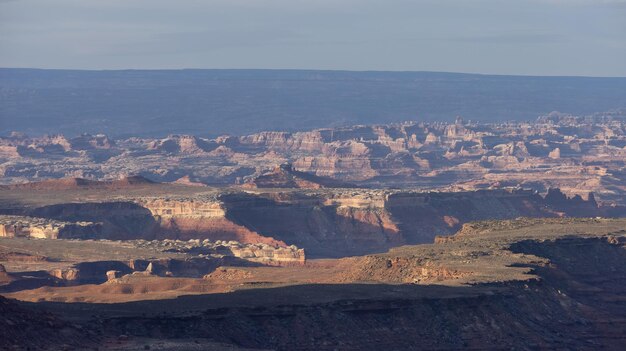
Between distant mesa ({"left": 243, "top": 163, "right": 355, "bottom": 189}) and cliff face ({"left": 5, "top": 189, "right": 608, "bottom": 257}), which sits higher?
cliff face ({"left": 5, "top": 189, "right": 608, "bottom": 257})

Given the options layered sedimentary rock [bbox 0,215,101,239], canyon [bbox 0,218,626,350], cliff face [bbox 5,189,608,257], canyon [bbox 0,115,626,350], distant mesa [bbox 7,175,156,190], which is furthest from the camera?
distant mesa [bbox 7,175,156,190]

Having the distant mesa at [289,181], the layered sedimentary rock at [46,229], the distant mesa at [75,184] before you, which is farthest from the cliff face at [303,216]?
the distant mesa at [75,184]

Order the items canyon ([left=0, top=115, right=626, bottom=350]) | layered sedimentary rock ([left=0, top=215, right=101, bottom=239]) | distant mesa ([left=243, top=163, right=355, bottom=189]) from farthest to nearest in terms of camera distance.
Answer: distant mesa ([left=243, top=163, right=355, bottom=189]) < layered sedimentary rock ([left=0, top=215, right=101, bottom=239]) < canyon ([left=0, top=115, right=626, bottom=350])

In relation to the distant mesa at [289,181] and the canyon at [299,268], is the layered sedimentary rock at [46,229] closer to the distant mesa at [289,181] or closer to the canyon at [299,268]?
the canyon at [299,268]

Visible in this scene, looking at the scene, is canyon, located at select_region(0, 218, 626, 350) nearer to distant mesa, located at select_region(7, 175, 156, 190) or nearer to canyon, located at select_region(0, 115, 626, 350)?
canyon, located at select_region(0, 115, 626, 350)

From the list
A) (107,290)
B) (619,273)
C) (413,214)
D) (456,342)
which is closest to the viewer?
(456,342)

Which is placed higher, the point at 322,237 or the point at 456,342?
the point at 456,342

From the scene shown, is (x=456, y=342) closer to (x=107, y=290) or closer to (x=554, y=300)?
(x=554, y=300)

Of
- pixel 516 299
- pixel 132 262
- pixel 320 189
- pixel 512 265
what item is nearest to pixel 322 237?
pixel 320 189

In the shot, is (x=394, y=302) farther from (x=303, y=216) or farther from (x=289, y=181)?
(x=289, y=181)

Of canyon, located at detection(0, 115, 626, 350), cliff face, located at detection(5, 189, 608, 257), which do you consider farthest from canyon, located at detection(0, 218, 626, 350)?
cliff face, located at detection(5, 189, 608, 257)

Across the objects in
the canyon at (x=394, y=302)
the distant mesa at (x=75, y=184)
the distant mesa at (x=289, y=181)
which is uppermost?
the canyon at (x=394, y=302)
